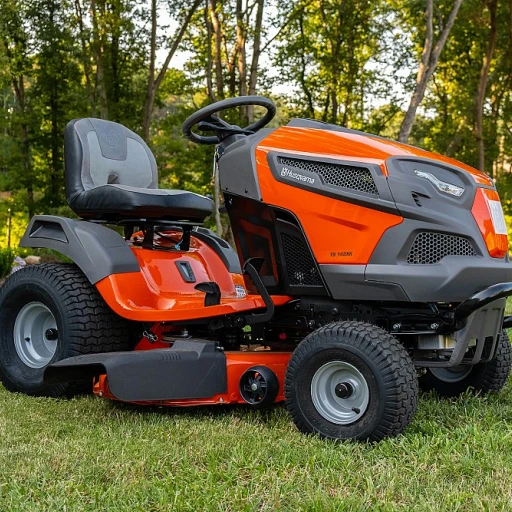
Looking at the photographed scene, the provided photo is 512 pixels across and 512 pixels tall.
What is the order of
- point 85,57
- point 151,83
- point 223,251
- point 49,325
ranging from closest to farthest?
1. point 49,325
2. point 223,251
3. point 151,83
4. point 85,57

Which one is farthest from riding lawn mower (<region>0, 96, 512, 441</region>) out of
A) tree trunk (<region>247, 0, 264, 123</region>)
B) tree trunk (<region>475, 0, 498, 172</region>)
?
tree trunk (<region>475, 0, 498, 172</region>)

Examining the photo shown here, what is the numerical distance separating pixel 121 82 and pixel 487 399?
1569cm

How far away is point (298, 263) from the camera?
304cm

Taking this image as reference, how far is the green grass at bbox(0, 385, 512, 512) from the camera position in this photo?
211 centimetres

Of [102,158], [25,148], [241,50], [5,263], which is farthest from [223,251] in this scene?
[25,148]

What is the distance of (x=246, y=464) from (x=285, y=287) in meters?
0.87

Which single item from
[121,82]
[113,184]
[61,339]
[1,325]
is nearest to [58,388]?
[61,339]

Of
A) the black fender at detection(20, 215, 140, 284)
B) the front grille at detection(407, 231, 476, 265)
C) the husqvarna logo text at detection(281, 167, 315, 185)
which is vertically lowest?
the black fender at detection(20, 215, 140, 284)

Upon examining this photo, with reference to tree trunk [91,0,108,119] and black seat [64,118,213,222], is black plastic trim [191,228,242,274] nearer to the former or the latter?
black seat [64,118,213,222]

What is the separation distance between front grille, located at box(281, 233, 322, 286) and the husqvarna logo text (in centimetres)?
24

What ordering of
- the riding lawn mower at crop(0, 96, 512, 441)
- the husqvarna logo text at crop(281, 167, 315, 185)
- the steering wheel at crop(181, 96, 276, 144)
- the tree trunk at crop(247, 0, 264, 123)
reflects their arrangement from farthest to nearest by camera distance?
the tree trunk at crop(247, 0, 264, 123)
the steering wheel at crop(181, 96, 276, 144)
the husqvarna logo text at crop(281, 167, 315, 185)
the riding lawn mower at crop(0, 96, 512, 441)

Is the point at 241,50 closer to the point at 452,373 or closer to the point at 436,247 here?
the point at 452,373

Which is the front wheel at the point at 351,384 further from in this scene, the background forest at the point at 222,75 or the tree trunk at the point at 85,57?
the tree trunk at the point at 85,57

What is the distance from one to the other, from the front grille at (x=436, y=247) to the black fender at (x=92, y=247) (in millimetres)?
1404
